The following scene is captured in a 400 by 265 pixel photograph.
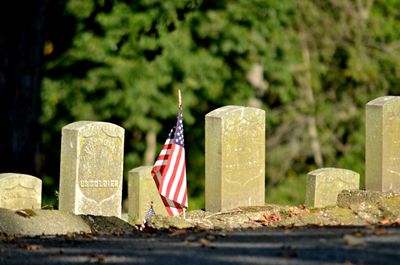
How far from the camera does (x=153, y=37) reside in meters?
33.2

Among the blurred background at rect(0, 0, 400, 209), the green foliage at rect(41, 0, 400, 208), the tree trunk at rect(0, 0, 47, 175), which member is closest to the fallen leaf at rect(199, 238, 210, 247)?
the tree trunk at rect(0, 0, 47, 175)

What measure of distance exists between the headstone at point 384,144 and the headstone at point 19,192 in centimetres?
456

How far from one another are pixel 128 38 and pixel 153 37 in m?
0.56

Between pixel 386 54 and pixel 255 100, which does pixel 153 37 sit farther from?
pixel 386 54

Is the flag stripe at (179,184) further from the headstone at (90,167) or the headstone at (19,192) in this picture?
the headstone at (19,192)

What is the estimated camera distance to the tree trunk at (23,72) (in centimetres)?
2998

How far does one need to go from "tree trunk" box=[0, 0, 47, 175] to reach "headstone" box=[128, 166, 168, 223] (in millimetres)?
8548

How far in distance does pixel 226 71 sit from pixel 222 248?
883 inches

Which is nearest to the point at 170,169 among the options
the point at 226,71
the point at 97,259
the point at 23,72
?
the point at 97,259

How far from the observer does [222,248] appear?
12.6 metres

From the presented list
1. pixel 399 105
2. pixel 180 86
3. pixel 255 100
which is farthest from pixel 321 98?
pixel 399 105

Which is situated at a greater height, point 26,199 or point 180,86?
point 180,86

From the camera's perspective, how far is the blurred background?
Result: 33.2m

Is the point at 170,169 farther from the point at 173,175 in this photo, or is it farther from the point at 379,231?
the point at 379,231
